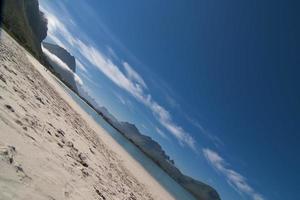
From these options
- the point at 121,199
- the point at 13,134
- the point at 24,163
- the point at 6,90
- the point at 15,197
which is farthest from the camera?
the point at 121,199

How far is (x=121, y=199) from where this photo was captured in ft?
51.3

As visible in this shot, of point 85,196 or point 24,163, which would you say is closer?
point 24,163

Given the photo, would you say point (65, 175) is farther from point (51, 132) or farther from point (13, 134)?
point (51, 132)

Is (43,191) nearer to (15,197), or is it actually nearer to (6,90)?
(15,197)

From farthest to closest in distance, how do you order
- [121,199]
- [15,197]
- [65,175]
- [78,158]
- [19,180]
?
[121,199] < [78,158] < [65,175] < [19,180] < [15,197]

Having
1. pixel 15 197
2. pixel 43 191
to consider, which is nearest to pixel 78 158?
pixel 43 191

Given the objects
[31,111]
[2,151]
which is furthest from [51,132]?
[2,151]

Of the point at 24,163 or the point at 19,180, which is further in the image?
the point at 24,163

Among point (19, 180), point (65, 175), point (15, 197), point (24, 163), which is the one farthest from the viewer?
point (65, 175)

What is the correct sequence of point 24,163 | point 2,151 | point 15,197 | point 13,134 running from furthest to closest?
point 13,134 → point 24,163 → point 2,151 → point 15,197

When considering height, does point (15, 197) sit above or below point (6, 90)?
below

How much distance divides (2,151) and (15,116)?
348 centimetres

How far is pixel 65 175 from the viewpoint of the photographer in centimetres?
1057

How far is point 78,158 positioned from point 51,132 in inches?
70.0
